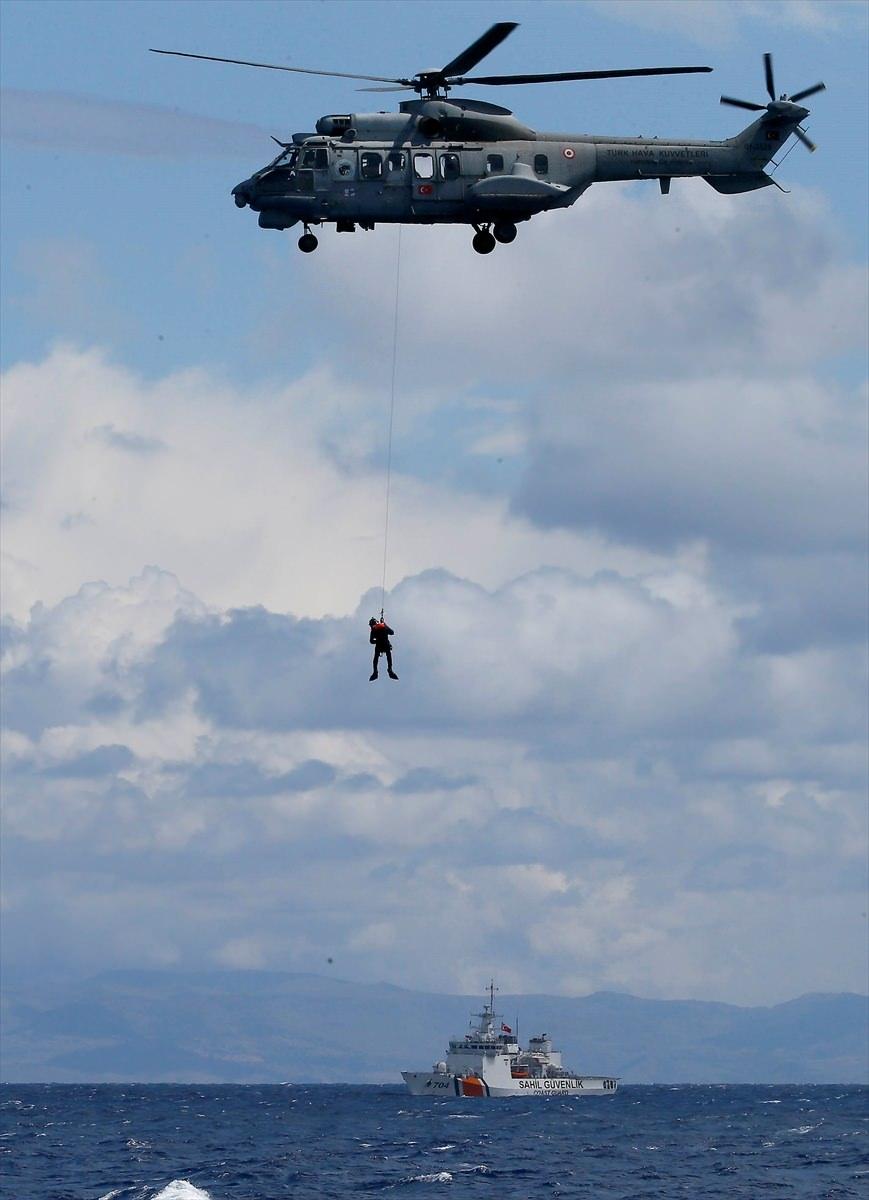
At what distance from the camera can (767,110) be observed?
6341 cm

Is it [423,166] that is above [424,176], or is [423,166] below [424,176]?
above

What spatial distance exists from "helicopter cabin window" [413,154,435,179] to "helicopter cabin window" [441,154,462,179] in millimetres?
298

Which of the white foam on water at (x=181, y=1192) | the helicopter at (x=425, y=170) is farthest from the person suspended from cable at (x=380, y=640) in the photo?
the white foam on water at (x=181, y=1192)

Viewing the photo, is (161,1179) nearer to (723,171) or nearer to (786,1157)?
(786,1157)

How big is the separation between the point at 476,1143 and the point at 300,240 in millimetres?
116147

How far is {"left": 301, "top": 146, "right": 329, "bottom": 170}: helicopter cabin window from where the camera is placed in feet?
188

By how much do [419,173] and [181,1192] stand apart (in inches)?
2646

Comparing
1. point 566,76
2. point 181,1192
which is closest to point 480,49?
point 566,76

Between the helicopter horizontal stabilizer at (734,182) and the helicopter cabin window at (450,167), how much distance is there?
10.2 metres

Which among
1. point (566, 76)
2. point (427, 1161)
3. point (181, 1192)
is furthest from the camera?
point (427, 1161)

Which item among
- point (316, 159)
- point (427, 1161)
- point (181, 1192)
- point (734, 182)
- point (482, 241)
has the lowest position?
point (181, 1192)

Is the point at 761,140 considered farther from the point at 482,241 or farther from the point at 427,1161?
the point at 427,1161

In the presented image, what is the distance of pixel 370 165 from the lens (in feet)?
187

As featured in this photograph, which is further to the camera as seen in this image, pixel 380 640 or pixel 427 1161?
pixel 427 1161
